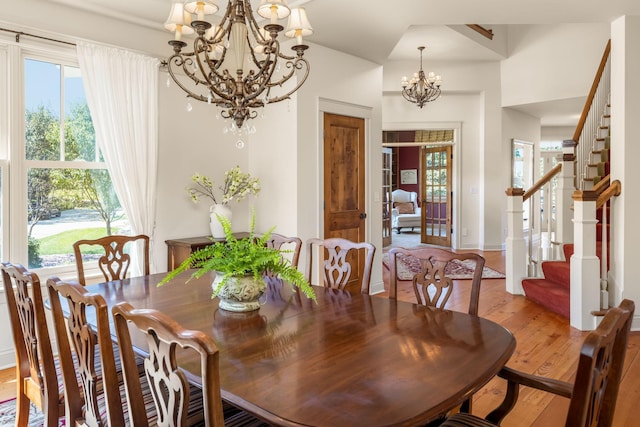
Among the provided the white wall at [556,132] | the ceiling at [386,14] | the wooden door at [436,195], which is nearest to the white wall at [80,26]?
the ceiling at [386,14]

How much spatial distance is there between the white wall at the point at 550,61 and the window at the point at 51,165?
6765mm

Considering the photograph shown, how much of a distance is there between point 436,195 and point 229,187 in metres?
5.52

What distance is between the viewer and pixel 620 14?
3920 mm

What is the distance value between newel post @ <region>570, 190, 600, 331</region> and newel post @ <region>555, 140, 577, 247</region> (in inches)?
50.7

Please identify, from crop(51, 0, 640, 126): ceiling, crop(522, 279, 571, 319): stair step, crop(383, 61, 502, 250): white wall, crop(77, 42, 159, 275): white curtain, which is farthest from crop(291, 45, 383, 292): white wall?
crop(383, 61, 502, 250): white wall

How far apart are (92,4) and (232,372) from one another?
3.36 meters

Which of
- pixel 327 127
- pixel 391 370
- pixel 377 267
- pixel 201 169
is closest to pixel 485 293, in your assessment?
pixel 377 267

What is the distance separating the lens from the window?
11.0 feet

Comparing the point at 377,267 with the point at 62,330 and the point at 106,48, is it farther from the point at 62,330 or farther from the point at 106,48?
the point at 62,330

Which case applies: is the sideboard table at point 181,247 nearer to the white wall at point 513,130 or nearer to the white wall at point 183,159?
the white wall at point 183,159

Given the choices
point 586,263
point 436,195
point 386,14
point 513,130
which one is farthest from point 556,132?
point 386,14

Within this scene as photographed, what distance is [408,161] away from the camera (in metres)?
13.5

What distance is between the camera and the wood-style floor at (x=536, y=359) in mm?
2502

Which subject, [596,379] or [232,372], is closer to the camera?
[596,379]
